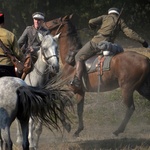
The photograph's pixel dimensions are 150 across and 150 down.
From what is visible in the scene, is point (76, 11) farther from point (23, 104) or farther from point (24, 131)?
point (23, 104)

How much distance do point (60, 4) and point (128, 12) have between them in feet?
15.0

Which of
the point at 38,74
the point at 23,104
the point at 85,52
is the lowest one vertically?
the point at 85,52

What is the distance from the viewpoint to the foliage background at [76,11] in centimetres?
4019

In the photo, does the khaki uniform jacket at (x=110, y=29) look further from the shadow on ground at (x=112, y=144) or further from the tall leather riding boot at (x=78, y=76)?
the shadow on ground at (x=112, y=144)

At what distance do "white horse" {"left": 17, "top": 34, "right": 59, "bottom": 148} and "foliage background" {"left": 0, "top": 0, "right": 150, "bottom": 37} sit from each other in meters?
28.0

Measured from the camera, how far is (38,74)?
11789 mm

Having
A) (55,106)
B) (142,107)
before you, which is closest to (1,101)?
(55,106)

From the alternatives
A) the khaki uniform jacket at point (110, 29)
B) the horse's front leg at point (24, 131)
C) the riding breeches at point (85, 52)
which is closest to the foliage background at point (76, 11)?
the khaki uniform jacket at point (110, 29)

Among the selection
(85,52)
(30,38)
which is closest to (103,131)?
(85,52)

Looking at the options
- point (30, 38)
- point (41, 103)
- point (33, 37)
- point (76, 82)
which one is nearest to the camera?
point (41, 103)

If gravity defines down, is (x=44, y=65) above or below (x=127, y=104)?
above

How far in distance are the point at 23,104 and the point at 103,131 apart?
17.0 ft

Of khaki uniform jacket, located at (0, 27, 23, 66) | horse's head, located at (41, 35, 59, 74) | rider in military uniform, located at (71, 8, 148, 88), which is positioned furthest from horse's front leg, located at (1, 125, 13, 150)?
rider in military uniform, located at (71, 8, 148, 88)

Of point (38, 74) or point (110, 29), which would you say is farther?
point (110, 29)
